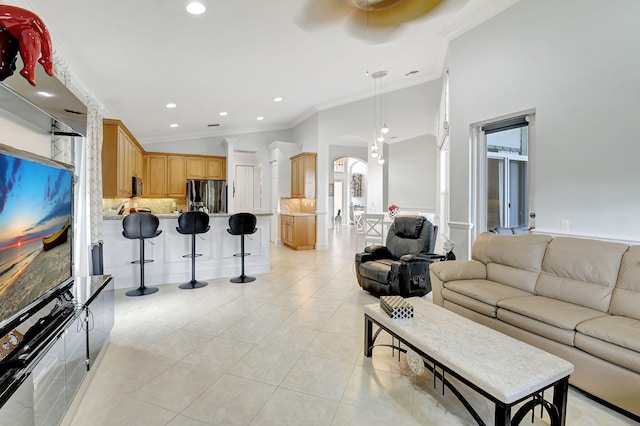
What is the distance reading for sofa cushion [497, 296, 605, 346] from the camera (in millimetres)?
2033

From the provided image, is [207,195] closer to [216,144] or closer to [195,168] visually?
[195,168]

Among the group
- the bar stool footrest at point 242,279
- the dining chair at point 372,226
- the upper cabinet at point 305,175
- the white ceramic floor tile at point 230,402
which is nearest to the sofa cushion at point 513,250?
the white ceramic floor tile at point 230,402

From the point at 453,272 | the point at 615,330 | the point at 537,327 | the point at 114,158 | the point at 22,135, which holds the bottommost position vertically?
the point at 537,327

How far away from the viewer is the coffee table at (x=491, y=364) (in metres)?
1.40

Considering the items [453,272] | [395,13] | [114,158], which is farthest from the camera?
[114,158]

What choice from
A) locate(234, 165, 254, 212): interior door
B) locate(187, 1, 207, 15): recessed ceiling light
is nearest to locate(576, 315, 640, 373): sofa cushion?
locate(187, 1, 207, 15): recessed ceiling light

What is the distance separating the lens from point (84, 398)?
1.92 meters

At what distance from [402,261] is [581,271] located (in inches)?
63.4

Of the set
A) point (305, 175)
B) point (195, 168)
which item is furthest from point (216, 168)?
point (305, 175)

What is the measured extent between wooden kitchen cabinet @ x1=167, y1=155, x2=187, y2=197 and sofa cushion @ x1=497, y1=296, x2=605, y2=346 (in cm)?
745

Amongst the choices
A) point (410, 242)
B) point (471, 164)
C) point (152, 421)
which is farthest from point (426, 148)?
point (152, 421)

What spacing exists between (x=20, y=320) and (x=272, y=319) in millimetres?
2060

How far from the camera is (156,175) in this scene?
24.6ft

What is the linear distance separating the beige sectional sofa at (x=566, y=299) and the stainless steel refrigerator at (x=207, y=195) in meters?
6.16
